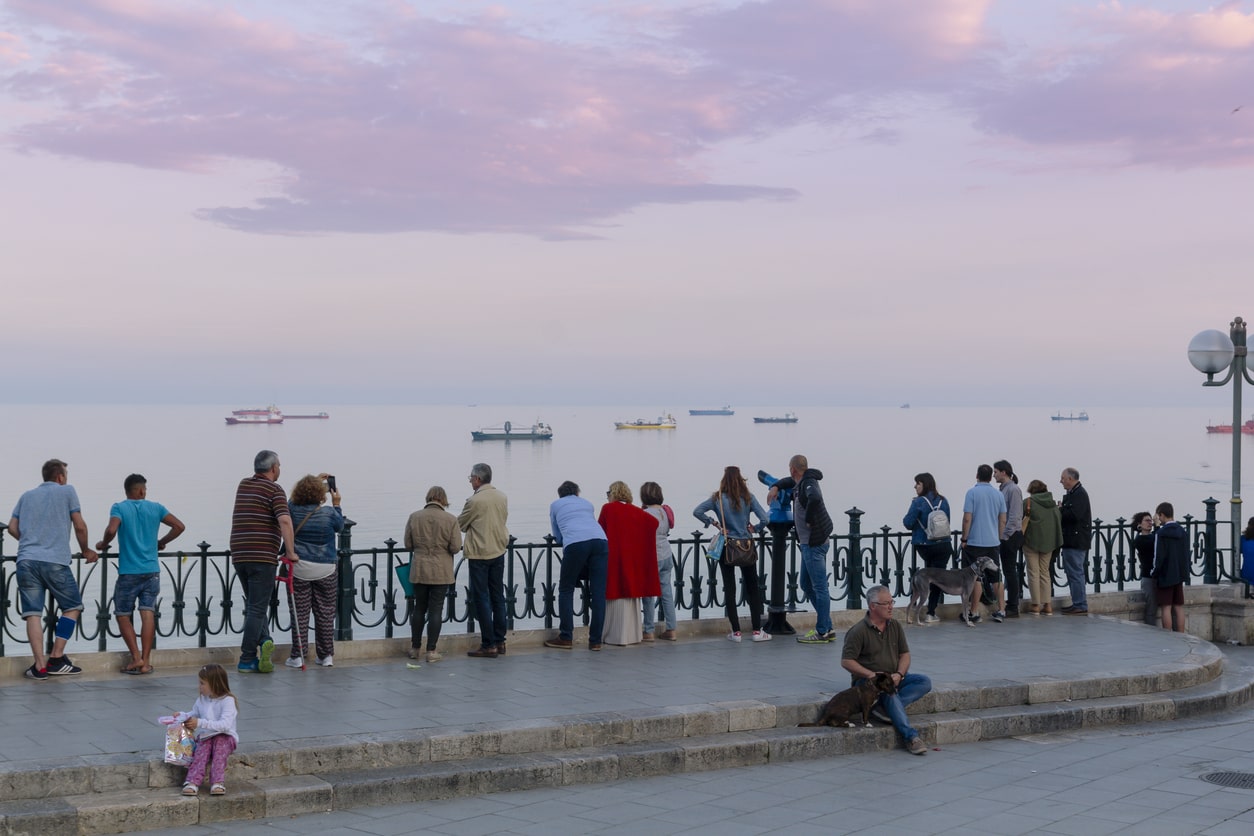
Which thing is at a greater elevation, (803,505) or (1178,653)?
(803,505)

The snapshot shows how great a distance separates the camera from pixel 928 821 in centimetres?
796

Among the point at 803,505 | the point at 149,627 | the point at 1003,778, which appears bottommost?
the point at 1003,778

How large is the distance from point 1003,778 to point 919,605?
5.85 metres

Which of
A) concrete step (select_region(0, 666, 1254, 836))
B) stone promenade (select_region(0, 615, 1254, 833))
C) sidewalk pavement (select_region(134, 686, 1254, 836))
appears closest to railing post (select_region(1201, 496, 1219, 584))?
stone promenade (select_region(0, 615, 1254, 833))

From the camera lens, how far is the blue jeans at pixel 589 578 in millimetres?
12664

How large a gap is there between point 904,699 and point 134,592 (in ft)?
21.5

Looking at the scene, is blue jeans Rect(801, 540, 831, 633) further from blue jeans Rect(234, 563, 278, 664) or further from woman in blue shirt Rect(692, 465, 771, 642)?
blue jeans Rect(234, 563, 278, 664)

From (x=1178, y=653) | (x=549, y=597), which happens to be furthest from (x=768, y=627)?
(x=1178, y=653)

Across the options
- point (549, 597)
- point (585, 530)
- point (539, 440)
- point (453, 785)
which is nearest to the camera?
point (453, 785)

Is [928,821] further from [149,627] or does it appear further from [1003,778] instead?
[149,627]

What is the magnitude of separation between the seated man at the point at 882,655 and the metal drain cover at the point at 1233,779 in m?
2.09

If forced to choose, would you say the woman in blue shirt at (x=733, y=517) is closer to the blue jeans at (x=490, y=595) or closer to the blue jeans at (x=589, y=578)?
the blue jeans at (x=589, y=578)

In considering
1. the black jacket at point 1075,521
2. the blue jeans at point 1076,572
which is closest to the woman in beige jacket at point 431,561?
the black jacket at point 1075,521

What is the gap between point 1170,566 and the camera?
16531 mm
